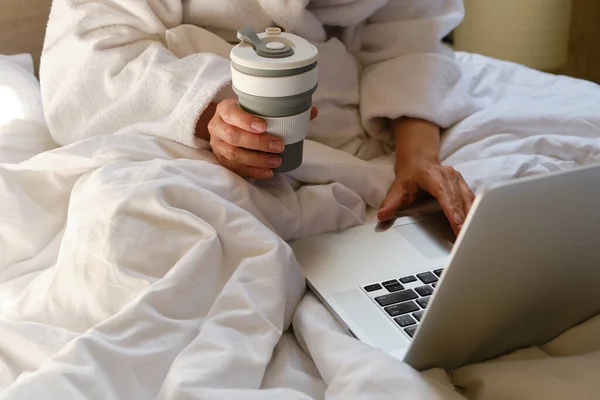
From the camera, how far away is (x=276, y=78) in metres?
0.74

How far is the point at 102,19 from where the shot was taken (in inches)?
39.4

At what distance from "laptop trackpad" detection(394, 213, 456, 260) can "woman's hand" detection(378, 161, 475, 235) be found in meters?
0.02

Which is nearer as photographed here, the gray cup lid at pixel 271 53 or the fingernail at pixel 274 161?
the gray cup lid at pixel 271 53

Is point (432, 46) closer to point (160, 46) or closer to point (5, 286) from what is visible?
point (160, 46)

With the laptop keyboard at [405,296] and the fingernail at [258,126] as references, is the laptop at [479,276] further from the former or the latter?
the fingernail at [258,126]

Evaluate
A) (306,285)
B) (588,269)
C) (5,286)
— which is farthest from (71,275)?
(588,269)

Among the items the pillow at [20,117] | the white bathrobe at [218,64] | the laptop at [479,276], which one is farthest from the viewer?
the pillow at [20,117]

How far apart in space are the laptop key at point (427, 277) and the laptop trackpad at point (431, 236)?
4 cm

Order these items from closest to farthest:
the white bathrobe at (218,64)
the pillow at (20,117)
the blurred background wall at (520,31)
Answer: the white bathrobe at (218,64) → the pillow at (20,117) → the blurred background wall at (520,31)

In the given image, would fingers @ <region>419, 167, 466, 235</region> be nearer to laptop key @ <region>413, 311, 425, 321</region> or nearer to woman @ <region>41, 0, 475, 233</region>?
woman @ <region>41, 0, 475, 233</region>

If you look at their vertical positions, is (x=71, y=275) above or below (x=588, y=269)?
below

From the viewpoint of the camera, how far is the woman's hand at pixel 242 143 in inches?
31.3

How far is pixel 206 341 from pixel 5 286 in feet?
1.00

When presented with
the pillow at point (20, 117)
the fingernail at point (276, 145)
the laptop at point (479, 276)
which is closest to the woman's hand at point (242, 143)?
the fingernail at point (276, 145)
